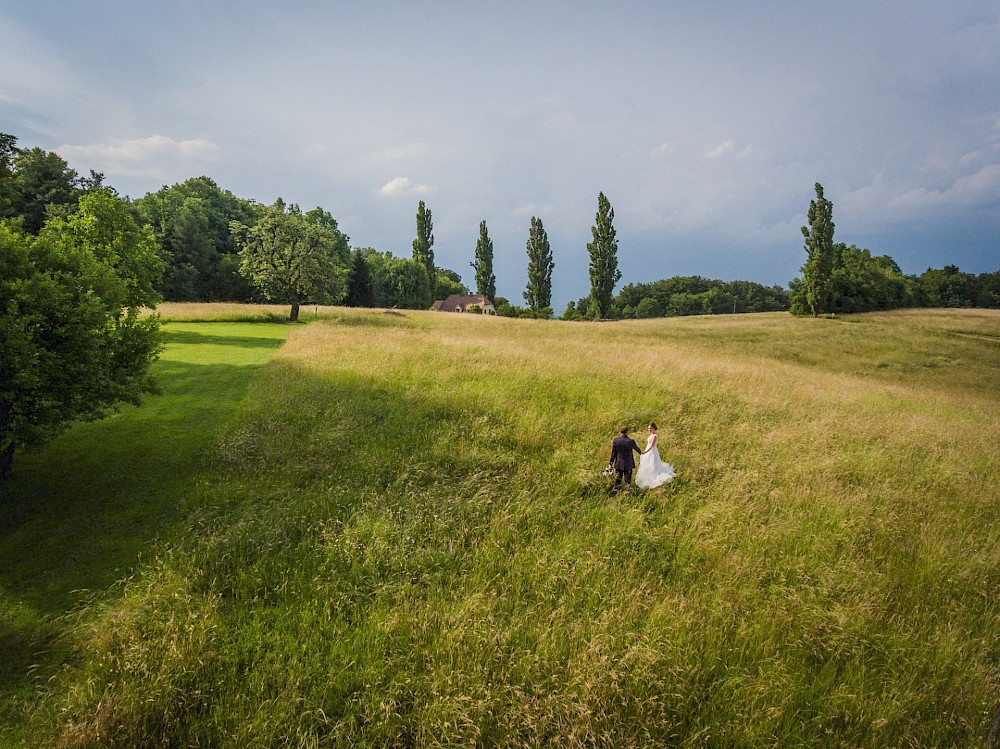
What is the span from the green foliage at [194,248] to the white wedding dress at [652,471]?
183 ft

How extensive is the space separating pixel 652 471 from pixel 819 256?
69.7 m

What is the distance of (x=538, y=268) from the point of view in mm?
75000

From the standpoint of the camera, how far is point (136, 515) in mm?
7266

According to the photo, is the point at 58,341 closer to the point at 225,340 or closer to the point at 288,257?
the point at 225,340

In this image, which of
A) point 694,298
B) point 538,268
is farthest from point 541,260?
point 694,298

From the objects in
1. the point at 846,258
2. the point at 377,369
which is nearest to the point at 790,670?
the point at 377,369

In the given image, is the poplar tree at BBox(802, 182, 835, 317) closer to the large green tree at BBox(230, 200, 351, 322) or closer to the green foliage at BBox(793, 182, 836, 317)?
the green foliage at BBox(793, 182, 836, 317)

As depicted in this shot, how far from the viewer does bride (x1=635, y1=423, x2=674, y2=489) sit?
28.6ft

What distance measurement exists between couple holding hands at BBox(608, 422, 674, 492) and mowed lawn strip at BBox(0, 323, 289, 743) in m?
8.21

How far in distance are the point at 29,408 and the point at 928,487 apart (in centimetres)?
1824

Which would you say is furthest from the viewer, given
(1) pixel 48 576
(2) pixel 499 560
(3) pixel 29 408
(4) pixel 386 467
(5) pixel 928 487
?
(5) pixel 928 487

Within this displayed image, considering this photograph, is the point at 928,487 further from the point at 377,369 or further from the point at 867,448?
the point at 377,369

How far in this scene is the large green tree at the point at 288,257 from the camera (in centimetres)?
3569

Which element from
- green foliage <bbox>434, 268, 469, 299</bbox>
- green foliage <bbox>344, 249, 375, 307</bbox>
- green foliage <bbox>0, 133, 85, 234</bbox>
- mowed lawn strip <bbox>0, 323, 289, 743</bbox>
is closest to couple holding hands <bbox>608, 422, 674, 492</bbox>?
mowed lawn strip <bbox>0, 323, 289, 743</bbox>
